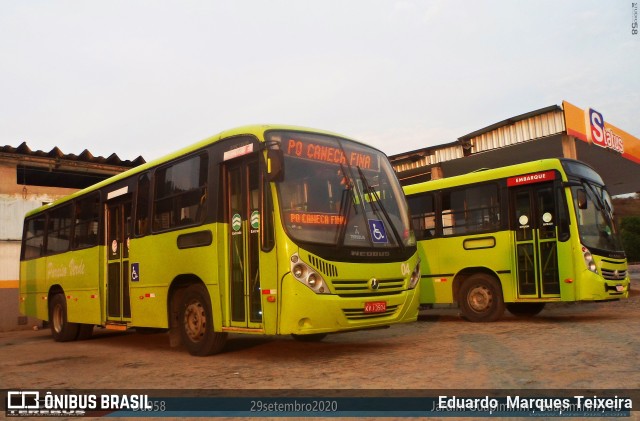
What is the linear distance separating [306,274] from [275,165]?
4.27 ft

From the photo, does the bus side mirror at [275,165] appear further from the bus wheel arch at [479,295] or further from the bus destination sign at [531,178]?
the bus wheel arch at [479,295]

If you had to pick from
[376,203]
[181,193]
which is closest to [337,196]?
[376,203]

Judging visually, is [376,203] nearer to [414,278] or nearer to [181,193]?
[414,278]

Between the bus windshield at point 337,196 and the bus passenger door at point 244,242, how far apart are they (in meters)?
0.50

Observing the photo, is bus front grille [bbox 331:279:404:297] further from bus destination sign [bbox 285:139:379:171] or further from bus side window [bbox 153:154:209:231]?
bus side window [bbox 153:154:209:231]

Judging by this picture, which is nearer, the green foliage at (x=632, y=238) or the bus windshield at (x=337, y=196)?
the bus windshield at (x=337, y=196)

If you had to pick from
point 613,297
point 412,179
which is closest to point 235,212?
point 613,297

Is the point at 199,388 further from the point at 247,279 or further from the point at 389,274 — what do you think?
the point at 389,274

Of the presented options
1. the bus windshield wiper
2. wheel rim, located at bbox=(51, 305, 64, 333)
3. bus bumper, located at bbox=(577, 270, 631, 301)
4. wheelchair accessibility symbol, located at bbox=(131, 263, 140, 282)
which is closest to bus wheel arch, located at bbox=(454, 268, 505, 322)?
bus bumper, located at bbox=(577, 270, 631, 301)

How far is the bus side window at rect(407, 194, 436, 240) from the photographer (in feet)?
42.4

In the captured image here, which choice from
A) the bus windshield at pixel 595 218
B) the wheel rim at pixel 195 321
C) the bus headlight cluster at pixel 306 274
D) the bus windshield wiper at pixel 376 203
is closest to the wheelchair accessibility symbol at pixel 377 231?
the bus windshield wiper at pixel 376 203

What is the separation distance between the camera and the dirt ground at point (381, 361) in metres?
5.82

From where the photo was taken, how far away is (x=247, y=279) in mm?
7391

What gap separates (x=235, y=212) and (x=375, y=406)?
365 cm
